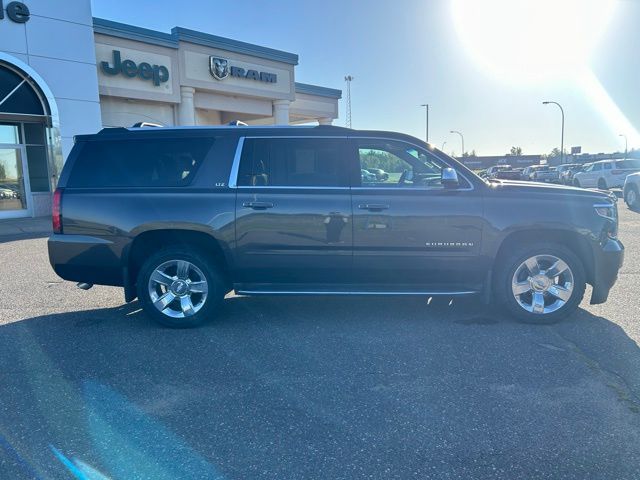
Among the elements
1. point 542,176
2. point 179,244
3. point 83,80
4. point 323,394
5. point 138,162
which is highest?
point 83,80

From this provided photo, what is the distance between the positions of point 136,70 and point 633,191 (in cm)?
1812

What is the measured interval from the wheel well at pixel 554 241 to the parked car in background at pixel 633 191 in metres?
14.1

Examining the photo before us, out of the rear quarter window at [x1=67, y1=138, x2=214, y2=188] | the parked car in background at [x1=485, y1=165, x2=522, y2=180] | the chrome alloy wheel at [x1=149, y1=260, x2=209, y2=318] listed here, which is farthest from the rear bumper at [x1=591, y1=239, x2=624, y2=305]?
the parked car in background at [x1=485, y1=165, x2=522, y2=180]

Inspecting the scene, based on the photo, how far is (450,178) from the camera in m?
4.85

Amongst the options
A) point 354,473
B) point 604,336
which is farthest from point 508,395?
point 604,336

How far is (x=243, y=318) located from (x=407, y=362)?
2057 mm

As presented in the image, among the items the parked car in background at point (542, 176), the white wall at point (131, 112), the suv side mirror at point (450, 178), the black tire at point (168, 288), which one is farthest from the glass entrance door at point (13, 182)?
the parked car in background at point (542, 176)

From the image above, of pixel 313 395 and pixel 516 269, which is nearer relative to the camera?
pixel 313 395

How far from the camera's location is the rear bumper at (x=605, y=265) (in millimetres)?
5031

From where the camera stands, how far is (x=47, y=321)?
5430mm

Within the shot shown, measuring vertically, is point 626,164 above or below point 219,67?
below

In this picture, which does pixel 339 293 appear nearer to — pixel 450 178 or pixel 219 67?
pixel 450 178

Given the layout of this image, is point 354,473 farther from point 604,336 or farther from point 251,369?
point 604,336

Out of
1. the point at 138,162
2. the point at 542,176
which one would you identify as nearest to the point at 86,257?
the point at 138,162
